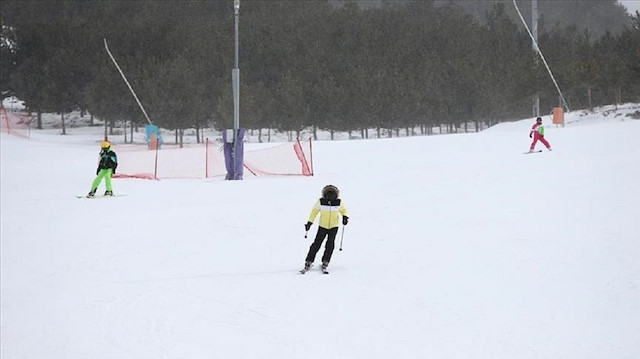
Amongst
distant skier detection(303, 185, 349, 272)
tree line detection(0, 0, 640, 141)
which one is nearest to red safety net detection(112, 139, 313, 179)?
distant skier detection(303, 185, 349, 272)

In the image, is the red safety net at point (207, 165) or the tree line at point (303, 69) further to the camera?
the tree line at point (303, 69)

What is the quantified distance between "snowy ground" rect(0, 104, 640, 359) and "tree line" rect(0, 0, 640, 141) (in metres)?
41.7

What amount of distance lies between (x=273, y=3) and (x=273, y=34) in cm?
3160

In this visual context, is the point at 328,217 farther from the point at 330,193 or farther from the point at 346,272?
the point at 346,272

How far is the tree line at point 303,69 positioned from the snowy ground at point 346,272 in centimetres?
4174

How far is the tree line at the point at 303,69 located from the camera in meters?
67.4

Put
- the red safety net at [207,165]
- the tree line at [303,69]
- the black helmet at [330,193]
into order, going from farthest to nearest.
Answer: the tree line at [303,69]
the red safety net at [207,165]
the black helmet at [330,193]

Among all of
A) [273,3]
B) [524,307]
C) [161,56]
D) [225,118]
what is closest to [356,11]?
[273,3]

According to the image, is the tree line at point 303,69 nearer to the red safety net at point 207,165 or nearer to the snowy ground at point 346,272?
the red safety net at point 207,165

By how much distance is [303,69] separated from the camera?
8300 centimetres

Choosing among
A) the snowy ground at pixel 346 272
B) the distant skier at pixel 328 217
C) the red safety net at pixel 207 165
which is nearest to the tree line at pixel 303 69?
the red safety net at pixel 207 165

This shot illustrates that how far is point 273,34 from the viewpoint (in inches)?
3617

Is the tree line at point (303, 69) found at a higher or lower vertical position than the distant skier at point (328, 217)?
higher

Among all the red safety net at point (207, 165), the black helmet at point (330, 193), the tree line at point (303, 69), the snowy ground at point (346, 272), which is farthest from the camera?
the tree line at point (303, 69)
